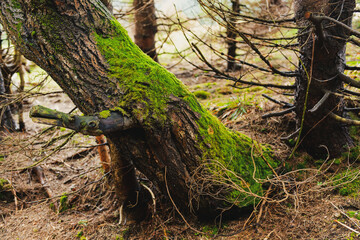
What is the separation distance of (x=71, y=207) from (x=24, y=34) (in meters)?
2.66

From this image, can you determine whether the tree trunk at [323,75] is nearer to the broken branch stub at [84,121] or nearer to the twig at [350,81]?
the twig at [350,81]

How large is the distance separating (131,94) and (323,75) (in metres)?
2.08

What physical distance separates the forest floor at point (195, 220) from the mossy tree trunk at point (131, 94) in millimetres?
303

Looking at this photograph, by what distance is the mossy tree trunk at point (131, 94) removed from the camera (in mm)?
1976

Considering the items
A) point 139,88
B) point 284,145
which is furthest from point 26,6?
point 284,145

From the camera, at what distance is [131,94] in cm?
202

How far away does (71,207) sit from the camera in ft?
11.9

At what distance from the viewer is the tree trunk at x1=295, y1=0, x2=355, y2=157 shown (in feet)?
7.64

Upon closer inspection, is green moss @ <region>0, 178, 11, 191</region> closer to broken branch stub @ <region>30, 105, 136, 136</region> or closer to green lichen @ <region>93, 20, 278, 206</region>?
Answer: broken branch stub @ <region>30, 105, 136, 136</region>

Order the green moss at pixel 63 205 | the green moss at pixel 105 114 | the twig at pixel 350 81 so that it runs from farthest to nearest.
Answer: the green moss at pixel 63 205 < the twig at pixel 350 81 < the green moss at pixel 105 114

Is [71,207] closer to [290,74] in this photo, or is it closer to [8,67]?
[290,74]

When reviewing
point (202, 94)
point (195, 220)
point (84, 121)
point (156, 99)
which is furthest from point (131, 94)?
point (202, 94)

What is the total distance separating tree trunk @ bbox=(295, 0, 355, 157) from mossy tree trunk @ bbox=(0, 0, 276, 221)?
115 cm

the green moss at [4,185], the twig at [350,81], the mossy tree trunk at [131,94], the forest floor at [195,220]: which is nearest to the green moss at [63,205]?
the forest floor at [195,220]
